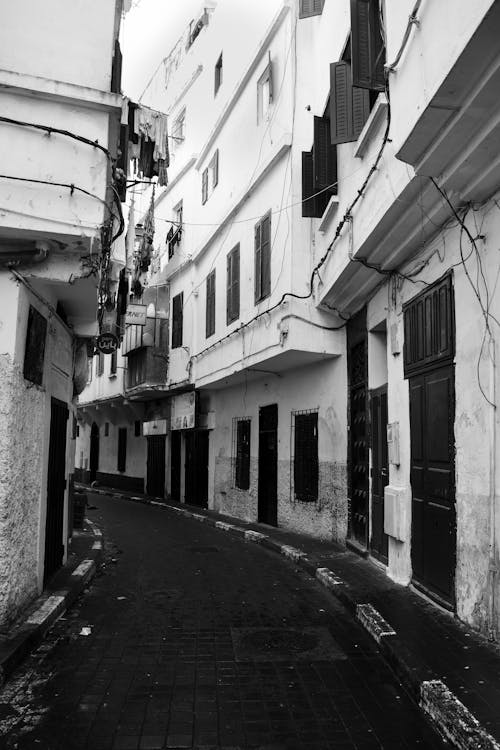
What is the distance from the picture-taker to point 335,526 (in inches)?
433

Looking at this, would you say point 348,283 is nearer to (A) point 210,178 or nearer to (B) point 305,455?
(B) point 305,455

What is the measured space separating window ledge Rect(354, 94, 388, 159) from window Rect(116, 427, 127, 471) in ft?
66.6

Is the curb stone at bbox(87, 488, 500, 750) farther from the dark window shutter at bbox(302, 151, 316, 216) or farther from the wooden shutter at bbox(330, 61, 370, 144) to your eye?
the dark window shutter at bbox(302, 151, 316, 216)

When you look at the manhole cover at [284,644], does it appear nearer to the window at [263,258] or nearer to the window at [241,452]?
the window at [263,258]

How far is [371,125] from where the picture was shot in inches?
291

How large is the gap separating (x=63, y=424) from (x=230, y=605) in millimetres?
3327

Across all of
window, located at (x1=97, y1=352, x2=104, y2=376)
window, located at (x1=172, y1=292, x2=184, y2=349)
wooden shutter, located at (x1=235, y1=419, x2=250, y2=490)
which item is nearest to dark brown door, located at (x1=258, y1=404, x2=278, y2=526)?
wooden shutter, located at (x1=235, y1=419, x2=250, y2=490)

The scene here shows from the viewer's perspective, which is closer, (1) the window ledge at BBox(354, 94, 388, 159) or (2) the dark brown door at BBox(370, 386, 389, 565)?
(1) the window ledge at BBox(354, 94, 388, 159)

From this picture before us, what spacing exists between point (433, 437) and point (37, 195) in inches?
183

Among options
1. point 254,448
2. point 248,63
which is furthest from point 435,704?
point 248,63

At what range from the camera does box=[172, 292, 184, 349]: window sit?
19.6 meters

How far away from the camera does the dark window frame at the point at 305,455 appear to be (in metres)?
Answer: 11.9

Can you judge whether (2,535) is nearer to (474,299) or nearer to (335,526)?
(474,299)

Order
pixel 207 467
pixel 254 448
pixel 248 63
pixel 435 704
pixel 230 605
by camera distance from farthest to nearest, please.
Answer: pixel 207 467 < pixel 254 448 < pixel 248 63 < pixel 230 605 < pixel 435 704
